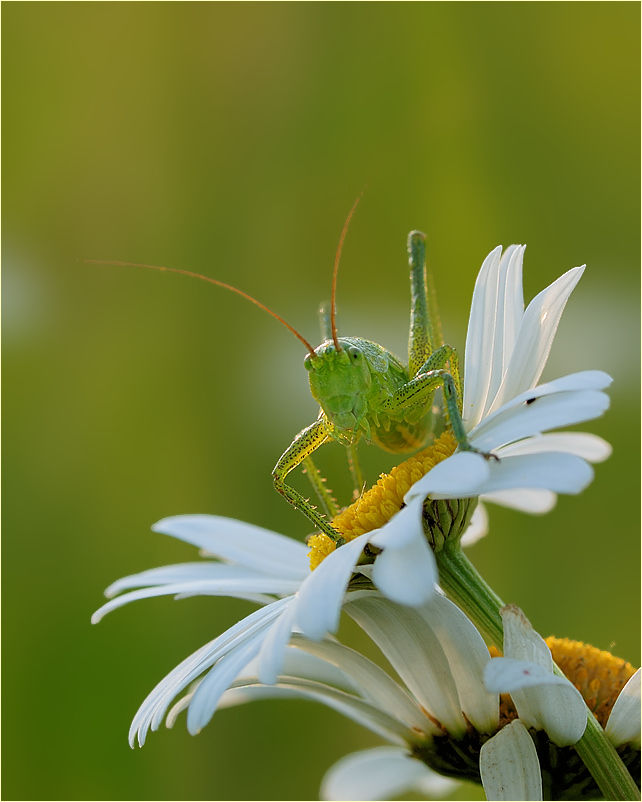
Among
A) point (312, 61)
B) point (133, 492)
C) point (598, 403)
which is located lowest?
point (133, 492)

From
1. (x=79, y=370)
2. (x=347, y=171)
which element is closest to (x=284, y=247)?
(x=347, y=171)

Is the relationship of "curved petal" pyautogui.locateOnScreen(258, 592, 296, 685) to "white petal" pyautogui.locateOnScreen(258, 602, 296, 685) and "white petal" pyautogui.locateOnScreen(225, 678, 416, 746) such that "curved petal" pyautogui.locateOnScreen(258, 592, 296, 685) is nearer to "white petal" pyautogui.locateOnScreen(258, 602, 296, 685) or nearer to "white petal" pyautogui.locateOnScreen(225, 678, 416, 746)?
"white petal" pyautogui.locateOnScreen(258, 602, 296, 685)

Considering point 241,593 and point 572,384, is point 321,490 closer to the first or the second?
point 241,593

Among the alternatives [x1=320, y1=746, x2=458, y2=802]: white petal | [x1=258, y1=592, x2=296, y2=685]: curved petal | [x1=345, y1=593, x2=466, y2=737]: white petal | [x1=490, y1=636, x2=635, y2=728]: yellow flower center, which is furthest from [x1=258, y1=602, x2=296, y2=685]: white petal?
[x1=320, y1=746, x2=458, y2=802]: white petal

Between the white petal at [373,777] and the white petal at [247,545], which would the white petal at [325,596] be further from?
the white petal at [373,777]

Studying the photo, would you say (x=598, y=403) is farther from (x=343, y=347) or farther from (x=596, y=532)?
(x=596, y=532)

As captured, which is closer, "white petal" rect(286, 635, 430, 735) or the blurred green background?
"white petal" rect(286, 635, 430, 735)

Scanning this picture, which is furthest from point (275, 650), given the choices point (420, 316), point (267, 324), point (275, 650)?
point (267, 324)
